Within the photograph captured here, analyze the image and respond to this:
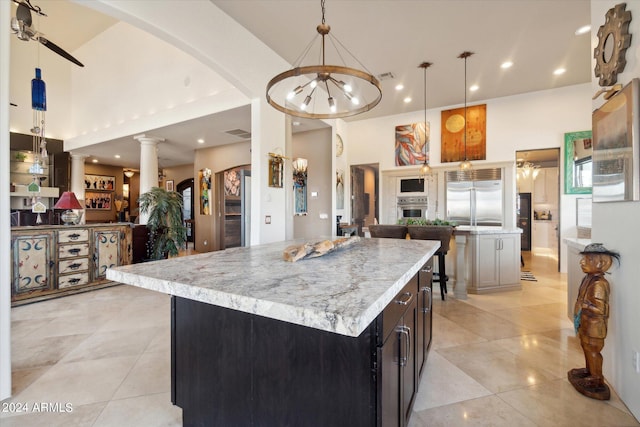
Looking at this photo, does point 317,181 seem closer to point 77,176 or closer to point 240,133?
point 240,133

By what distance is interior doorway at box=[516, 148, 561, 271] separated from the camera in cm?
834

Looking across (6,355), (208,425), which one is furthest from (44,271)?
(208,425)

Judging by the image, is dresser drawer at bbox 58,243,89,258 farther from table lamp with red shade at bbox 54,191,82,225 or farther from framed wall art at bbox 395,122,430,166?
framed wall art at bbox 395,122,430,166

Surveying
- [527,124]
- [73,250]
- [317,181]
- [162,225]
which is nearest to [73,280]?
[73,250]

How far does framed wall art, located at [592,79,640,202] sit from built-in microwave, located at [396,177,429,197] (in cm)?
464

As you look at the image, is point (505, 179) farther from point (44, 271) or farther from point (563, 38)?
point (44, 271)

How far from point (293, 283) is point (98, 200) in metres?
10.9

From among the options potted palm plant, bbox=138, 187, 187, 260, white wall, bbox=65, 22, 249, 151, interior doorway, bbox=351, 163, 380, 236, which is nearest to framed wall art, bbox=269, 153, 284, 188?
white wall, bbox=65, 22, 249, 151

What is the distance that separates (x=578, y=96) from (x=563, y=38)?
85.3 inches

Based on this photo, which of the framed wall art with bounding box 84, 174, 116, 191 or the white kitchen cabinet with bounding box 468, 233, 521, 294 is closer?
the white kitchen cabinet with bounding box 468, 233, 521, 294

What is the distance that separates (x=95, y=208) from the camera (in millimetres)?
9320

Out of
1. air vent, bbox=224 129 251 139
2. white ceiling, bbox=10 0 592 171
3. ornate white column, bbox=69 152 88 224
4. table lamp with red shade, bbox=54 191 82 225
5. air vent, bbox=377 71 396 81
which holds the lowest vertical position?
table lamp with red shade, bbox=54 191 82 225

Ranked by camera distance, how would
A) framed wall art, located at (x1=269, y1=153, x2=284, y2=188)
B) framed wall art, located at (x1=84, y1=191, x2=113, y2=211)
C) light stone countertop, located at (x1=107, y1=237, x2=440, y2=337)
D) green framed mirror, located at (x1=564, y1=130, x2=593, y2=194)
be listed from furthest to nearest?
1. framed wall art, located at (x1=84, y1=191, x2=113, y2=211)
2. green framed mirror, located at (x1=564, y1=130, x2=593, y2=194)
3. framed wall art, located at (x1=269, y1=153, x2=284, y2=188)
4. light stone countertop, located at (x1=107, y1=237, x2=440, y2=337)

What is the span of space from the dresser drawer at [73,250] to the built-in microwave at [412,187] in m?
6.15
